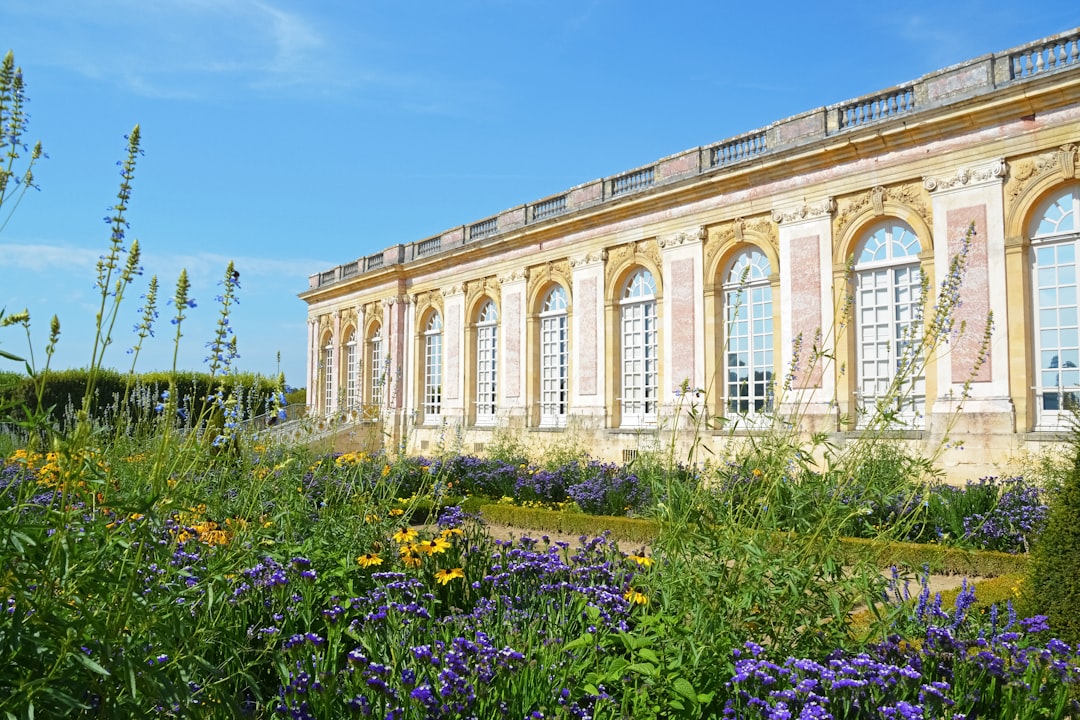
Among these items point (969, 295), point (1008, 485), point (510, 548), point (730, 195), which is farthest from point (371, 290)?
point (510, 548)

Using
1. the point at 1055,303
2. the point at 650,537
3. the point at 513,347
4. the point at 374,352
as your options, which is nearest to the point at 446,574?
the point at 650,537

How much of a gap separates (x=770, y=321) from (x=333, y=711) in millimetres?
12633

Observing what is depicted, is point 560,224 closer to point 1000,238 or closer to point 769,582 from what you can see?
point 1000,238

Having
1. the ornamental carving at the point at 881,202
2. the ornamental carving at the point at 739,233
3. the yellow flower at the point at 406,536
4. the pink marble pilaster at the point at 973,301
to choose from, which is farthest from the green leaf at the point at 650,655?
the ornamental carving at the point at 739,233

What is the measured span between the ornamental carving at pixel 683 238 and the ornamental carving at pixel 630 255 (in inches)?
8.5

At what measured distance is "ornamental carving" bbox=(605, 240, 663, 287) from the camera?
51.3ft

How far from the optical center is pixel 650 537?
8586mm

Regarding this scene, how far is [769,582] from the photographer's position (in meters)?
3.01

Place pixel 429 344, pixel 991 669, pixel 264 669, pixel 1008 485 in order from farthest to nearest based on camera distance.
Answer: pixel 429 344 → pixel 1008 485 → pixel 264 669 → pixel 991 669

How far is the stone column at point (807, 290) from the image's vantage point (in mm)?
12556

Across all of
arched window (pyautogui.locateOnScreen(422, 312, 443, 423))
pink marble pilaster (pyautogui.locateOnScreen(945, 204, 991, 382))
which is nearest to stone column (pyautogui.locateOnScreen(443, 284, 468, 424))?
arched window (pyautogui.locateOnScreen(422, 312, 443, 423))

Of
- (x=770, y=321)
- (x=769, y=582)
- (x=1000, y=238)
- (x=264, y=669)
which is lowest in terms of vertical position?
(x=264, y=669)

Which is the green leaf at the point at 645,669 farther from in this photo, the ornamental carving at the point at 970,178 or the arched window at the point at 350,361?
the arched window at the point at 350,361

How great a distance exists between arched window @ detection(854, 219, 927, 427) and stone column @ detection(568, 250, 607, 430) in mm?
5402
